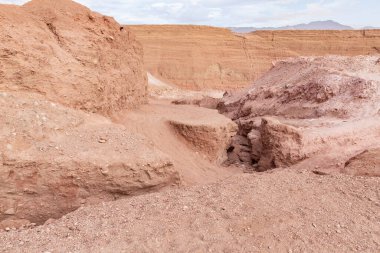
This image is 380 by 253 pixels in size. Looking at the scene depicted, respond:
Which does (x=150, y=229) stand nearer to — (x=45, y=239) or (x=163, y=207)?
(x=163, y=207)

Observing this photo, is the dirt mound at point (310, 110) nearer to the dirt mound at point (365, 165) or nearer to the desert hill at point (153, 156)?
the desert hill at point (153, 156)

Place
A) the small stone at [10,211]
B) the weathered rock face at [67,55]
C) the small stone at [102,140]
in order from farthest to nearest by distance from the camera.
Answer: the weathered rock face at [67,55] < the small stone at [102,140] < the small stone at [10,211]

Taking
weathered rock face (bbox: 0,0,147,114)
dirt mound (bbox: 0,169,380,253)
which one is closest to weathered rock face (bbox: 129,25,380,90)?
weathered rock face (bbox: 0,0,147,114)

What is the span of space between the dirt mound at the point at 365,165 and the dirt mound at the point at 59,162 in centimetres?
183

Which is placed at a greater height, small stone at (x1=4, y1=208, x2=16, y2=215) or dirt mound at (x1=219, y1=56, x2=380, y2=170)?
dirt mound at (x1=219, y1=56, x2=380, y2=170)

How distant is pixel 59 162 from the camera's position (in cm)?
372

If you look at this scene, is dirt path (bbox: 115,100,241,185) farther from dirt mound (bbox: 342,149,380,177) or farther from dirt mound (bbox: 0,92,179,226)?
dirt mound (bbox: 342,149,380,177)

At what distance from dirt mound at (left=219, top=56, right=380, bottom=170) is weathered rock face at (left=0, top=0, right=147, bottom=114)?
2194 millimetres

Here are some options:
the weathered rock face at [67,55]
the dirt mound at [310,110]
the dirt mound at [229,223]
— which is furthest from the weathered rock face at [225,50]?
the dirt mound at [229,223]

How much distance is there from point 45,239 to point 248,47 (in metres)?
18.7

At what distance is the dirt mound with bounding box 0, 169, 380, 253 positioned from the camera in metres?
2.84

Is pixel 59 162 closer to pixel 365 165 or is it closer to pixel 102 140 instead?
pixel 102 140

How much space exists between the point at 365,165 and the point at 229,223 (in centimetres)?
178

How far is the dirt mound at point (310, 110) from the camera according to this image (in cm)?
519
